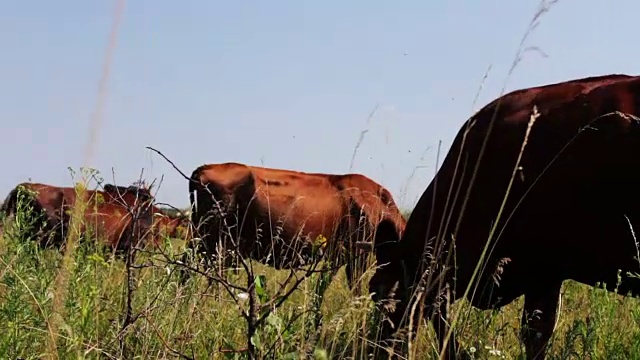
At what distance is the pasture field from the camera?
7.15 ft

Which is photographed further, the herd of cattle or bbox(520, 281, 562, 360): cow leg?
bbox(520, 281, 562, 360): cow leg

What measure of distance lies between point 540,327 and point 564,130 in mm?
1208

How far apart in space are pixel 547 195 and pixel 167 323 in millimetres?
1573

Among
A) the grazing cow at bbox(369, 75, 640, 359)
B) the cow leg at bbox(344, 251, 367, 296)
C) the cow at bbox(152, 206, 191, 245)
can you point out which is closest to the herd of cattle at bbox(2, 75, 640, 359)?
the grazing cow at bbox(369, 75, 640, 359)

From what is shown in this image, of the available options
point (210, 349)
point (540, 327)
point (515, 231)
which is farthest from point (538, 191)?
point (210, 349)

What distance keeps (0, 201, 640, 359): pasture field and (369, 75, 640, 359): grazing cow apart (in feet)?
0.60

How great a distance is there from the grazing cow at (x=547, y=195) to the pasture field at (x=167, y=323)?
7.2 inches

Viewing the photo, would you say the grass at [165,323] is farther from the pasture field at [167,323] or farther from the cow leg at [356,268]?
the cow leg at [356,268]

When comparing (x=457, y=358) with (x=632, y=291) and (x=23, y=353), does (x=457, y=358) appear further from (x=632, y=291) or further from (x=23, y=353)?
(x=23, y=353)

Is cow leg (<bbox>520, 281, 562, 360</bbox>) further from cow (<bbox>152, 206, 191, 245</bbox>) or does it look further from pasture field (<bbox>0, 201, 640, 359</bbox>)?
cow (<bbox>152, 206, 191, 245</bbox>)

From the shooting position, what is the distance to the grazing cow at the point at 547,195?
312cm

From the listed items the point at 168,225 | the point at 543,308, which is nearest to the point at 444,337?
the point at 543,308

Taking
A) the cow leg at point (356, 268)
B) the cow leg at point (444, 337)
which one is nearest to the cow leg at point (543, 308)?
the cow leg at point (444, 337)

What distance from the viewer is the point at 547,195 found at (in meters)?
3.33
